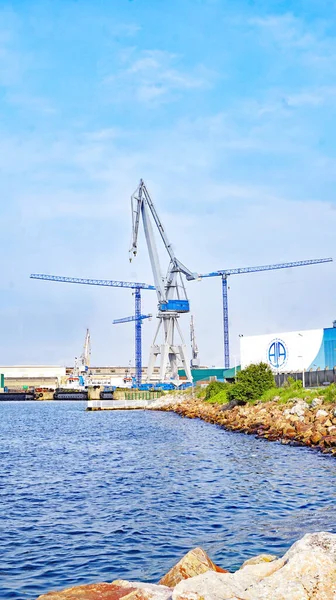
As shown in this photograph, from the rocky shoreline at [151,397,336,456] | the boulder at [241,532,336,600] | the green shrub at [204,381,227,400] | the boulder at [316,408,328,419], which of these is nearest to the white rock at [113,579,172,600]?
the boulder at [241,532,336,600]

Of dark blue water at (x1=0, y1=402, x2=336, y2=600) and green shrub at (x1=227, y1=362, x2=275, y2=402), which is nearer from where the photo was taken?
dark blue water at (x1=0, y1=402, x2=336, y2=600)

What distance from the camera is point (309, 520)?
16625 mm

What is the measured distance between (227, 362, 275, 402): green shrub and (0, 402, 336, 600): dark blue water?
1024 inches

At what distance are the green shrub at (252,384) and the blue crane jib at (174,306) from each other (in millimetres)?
59073

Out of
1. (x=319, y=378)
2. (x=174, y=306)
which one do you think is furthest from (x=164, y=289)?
(x=319, y=378)

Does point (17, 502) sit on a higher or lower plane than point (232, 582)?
lower

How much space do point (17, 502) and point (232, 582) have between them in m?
14.5

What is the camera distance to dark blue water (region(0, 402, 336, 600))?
13.5m

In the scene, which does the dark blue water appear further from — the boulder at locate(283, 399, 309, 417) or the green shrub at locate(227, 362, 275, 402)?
the green shrub at locate(227, 362, 275, 402)

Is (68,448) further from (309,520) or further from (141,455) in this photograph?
(309,520)

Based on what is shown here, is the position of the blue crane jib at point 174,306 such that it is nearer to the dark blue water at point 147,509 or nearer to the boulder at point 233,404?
the boulder at point 233,404

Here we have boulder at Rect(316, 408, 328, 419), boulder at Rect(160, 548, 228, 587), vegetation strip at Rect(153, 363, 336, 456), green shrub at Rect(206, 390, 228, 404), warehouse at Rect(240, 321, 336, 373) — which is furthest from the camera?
warehouse at Rect(240, 321, 336, 373)

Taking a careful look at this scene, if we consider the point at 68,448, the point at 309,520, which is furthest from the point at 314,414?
the point at 309,520

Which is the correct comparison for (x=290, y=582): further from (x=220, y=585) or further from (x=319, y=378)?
(x=319, y=378)
